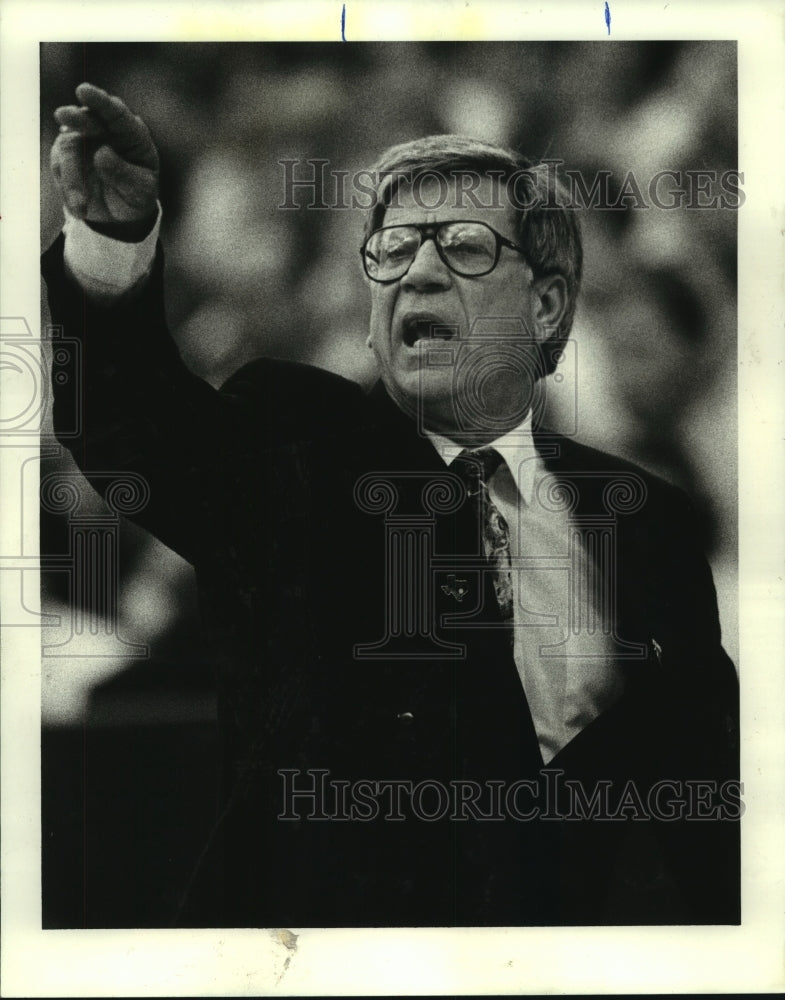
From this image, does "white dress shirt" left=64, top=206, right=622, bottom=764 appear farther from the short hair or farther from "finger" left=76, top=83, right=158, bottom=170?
the short hair

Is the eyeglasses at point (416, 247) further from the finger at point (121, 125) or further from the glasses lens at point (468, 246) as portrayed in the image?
the finger at point (121, 125)

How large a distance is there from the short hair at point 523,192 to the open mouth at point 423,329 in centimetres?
29

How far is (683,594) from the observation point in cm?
316

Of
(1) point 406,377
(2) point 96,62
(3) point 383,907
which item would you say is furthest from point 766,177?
(3) point 383,907

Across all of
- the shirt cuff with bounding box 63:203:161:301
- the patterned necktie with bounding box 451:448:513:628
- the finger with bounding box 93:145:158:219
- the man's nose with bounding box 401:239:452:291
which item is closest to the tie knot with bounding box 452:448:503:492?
the patterned necktie with bounding box 451:448:513:628

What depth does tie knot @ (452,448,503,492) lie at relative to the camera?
3150 mm

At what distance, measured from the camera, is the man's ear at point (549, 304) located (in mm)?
3145

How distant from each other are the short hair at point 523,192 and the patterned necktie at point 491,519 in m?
0.33

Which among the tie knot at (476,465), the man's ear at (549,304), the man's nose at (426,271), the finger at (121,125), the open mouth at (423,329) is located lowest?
the tie knot at (476,465)

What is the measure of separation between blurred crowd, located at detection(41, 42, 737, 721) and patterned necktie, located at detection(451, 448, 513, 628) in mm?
342

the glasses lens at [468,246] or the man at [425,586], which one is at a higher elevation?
the glasses lens at [468,246]

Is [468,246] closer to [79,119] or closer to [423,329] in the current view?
[423,329]

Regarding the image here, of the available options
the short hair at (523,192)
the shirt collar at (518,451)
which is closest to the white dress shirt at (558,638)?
the shirt collar at (518,451)

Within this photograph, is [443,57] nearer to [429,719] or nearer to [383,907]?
[429,719]
